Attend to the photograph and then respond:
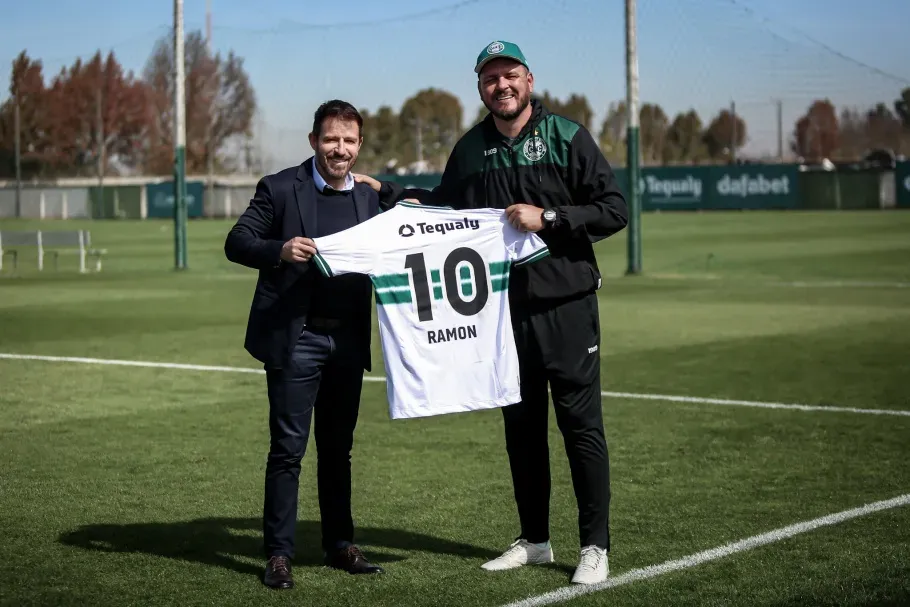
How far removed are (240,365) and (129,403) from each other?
2.45 meters

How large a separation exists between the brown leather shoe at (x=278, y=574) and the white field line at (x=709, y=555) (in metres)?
0.98

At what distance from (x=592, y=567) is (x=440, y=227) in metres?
1.63

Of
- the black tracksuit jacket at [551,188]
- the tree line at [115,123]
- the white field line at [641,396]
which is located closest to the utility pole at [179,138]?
the white field line at [641,396]

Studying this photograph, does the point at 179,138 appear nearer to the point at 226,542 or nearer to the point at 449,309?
the point at 226,542

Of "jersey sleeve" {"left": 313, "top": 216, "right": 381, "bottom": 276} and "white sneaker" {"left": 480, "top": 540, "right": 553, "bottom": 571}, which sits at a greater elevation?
"jersey sleeve" {"left": 313, "top": 216, "right": 381, "bottom": 276}

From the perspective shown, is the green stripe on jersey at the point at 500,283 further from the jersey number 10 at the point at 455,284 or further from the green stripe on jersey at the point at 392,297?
the green stripe on jersey at the point at 392,297

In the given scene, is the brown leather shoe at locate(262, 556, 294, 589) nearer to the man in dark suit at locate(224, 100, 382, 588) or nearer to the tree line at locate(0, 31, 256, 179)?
the man in dark suit at locate(224, 100, 382, 588)

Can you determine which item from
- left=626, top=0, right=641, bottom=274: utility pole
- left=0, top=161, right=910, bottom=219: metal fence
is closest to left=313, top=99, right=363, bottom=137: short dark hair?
left=626, top=0, right=641, bottom=274: utility pole

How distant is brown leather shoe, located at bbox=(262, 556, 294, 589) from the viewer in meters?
6.32

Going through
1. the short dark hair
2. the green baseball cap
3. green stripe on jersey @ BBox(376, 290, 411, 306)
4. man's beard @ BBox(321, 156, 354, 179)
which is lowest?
green stripe on jersey @ BBox(376, 290, 411, 306)

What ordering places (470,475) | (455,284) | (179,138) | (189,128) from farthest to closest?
1. (189,128)
2. (179,138)
3. (470,475)
4. (455,284)

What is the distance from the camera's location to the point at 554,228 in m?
6.43

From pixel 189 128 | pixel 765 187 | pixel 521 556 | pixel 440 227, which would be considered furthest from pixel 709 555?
pixel 189 128

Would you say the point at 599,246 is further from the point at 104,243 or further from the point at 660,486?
the point at 660,486
